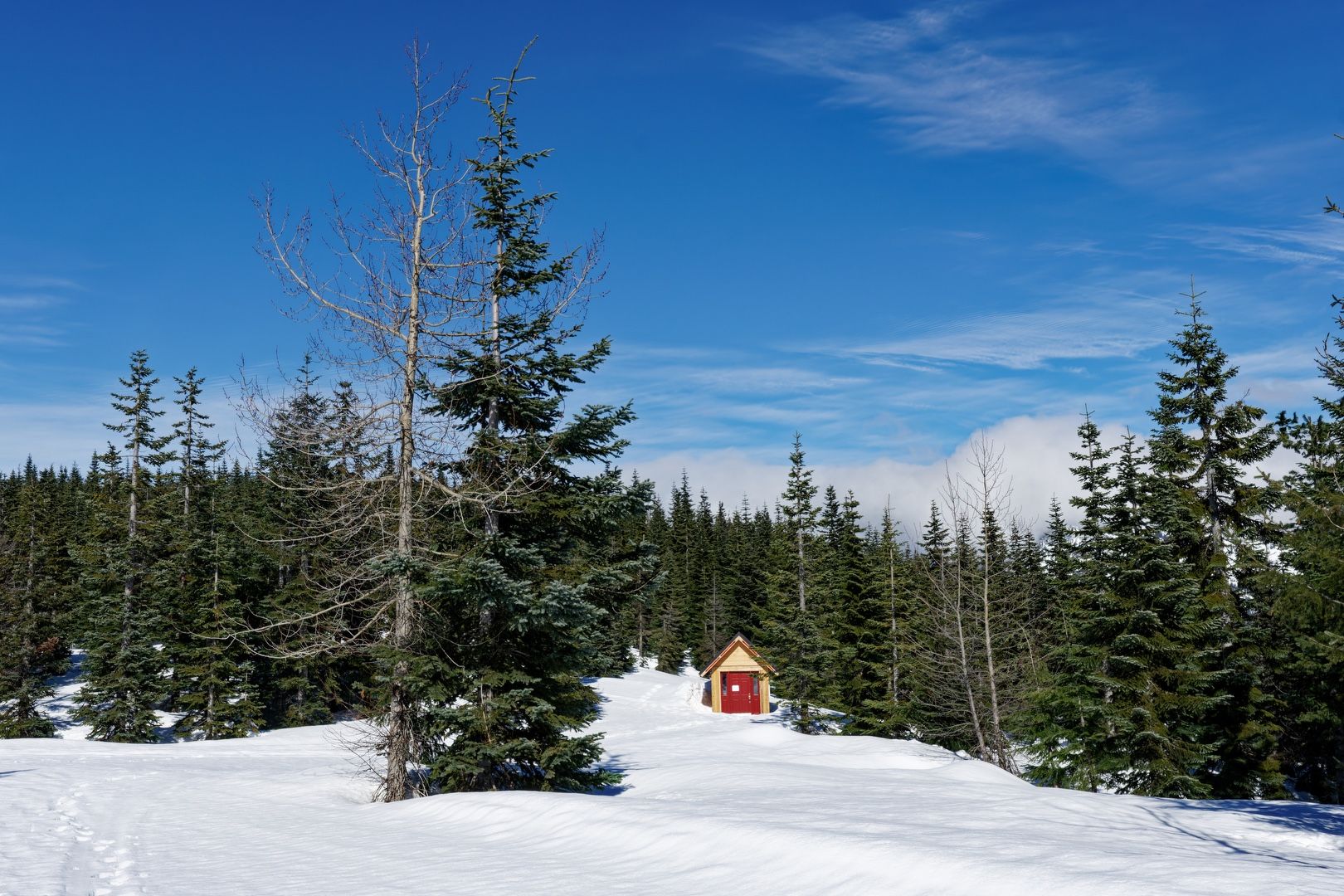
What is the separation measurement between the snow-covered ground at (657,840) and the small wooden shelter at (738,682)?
31.8 metres

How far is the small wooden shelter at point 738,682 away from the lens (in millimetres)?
50281

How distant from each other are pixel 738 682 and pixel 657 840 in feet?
141

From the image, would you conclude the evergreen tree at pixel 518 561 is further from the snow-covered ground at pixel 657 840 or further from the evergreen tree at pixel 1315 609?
the evergreen tree at pixel 1315 609

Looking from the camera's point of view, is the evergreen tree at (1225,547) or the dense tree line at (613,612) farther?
the evergreen tree at (1225,547)

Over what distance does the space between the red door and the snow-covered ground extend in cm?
3224

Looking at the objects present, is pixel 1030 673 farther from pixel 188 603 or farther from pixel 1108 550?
pixel 188 603

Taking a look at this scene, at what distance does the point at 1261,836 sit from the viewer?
10.1 metres

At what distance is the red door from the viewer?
1982 inches

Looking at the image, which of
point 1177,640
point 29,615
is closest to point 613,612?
point 1177,640

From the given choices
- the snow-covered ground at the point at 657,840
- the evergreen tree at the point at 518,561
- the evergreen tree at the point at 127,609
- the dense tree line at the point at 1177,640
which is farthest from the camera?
the evergreen tree at the point at 127,609

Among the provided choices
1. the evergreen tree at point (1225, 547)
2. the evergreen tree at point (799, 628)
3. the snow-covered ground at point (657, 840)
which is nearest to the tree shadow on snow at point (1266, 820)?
the snow-covered ground at point (657, 840)

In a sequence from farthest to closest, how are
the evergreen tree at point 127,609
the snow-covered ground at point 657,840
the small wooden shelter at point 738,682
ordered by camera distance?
the small wooden shelter at point 738,682 → the evergreen tree at point 127,609 → the snow-covered ground at point 657,840

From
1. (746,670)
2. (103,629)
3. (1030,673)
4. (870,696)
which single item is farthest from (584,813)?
(746,670)

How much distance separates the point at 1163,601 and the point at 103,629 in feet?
140
